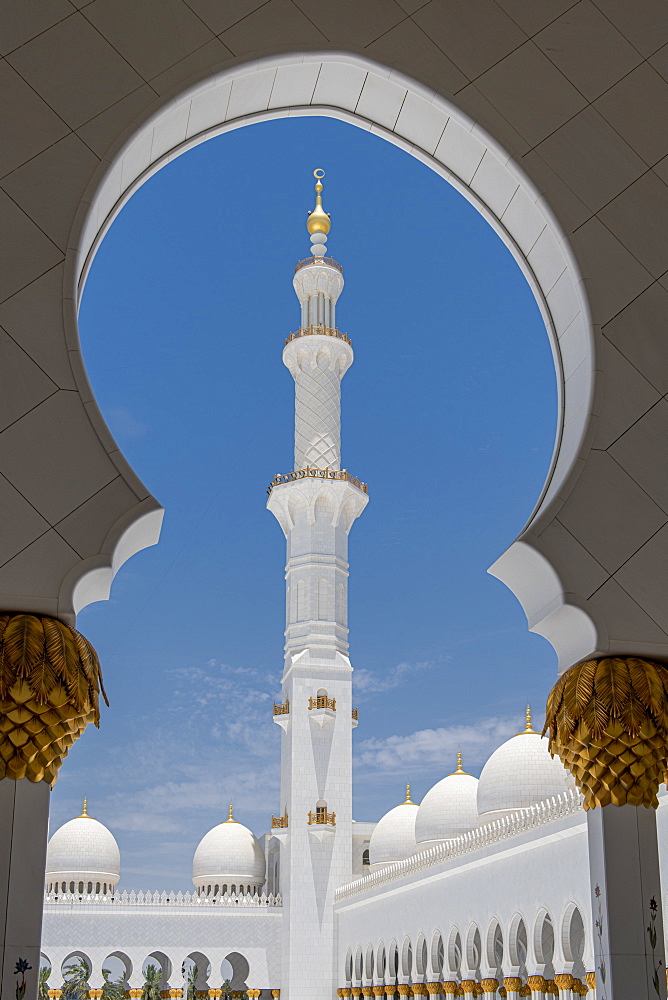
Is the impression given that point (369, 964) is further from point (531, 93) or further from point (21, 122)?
point (21, 122)

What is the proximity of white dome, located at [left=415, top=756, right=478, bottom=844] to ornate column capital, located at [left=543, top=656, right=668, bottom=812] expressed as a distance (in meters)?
17.6

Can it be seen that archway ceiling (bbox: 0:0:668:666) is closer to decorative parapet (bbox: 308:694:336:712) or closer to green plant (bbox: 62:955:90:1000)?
decorative parapet (bbox: 308:694:336:712)

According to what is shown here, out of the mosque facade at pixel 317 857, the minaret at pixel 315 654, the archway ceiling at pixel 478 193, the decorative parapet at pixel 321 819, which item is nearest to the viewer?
the archway ceiling at pixel 478 193

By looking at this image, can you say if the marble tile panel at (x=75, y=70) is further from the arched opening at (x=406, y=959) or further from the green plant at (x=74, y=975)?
the green plant at (x=74, y=975)

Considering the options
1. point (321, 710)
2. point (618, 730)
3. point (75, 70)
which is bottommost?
point (618, 730)

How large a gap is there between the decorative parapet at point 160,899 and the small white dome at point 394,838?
2.44 m

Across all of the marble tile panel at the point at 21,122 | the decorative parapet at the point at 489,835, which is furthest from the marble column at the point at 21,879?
the decorative parapet at the point at 489,835

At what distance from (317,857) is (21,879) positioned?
Result: 21181 millimetres

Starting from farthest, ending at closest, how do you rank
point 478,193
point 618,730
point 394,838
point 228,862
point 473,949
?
point 228,862 → point 394,838 → point 473,949 → point 478,193 → point 618,730

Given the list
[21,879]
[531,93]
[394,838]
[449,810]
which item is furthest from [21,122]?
[394,838]

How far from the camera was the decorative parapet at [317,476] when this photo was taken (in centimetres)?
2494

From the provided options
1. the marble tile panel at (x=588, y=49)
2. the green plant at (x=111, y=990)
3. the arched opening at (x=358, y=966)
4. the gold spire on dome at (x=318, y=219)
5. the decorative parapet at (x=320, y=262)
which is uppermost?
the gold spire on dome at (x=318, y=219)

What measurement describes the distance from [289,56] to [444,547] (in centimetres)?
3109

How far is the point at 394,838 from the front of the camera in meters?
23.8
